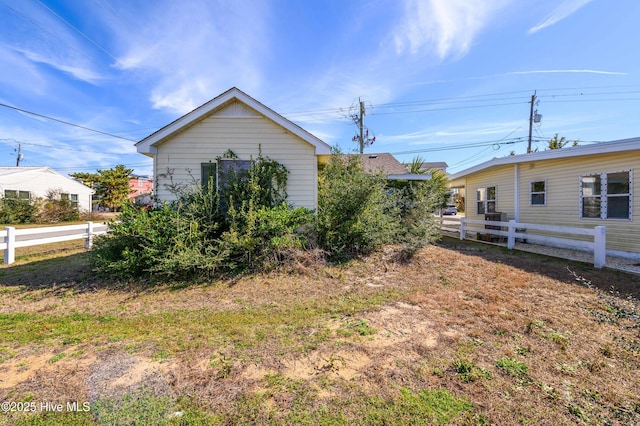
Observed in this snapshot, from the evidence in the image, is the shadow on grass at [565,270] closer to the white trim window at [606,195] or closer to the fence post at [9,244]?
the white trim window at [606,195]

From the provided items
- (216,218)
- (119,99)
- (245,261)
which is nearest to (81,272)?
(216,218)

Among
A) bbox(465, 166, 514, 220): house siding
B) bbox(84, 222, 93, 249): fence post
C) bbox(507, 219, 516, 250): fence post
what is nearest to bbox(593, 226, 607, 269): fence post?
bbox(507, 219, 516, 250): fence post

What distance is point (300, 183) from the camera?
24.9 feet

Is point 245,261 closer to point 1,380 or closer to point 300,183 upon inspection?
point 300,183

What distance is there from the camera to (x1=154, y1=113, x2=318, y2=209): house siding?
289 inches

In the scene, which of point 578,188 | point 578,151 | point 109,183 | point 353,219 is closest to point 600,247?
point 578,188

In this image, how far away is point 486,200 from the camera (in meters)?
12.8

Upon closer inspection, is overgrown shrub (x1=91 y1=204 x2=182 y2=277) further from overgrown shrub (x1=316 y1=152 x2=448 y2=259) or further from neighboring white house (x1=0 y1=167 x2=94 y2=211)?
neighboring white house (x1=0 y1=167 x2=94 y2=211)

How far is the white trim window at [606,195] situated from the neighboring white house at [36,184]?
109 feet

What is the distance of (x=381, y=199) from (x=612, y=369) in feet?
18.0

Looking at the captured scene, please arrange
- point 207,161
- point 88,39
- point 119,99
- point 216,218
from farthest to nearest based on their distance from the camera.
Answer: point 119,99
point 88,39
point 207,161
point 216,218

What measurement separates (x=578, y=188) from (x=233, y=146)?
1113 cm

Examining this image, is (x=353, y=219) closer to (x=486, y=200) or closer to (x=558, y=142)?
(x=486, y=200)

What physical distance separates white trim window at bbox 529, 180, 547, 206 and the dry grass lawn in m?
5.23
